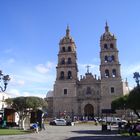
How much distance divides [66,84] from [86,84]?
469 cm

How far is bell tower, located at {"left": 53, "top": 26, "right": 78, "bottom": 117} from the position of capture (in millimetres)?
59281

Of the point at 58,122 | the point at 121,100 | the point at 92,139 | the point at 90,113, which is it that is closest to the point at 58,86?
the point at 90,113

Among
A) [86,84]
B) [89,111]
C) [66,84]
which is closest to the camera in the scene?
[66,84]

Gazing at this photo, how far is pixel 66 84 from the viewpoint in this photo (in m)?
59.4

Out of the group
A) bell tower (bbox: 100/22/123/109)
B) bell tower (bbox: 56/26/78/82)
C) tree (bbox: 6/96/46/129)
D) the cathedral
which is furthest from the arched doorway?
tree (bbox: 6/96/46/129)

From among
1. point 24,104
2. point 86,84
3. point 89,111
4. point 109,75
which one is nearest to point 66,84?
point 86,84

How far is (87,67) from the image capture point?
62.5m

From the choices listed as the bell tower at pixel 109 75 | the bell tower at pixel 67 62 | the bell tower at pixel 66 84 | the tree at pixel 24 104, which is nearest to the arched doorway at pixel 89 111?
the bell tower at pixel 66 84

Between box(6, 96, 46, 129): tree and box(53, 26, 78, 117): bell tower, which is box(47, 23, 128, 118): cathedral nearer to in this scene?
box(53, 26, 78, 117): bell tower

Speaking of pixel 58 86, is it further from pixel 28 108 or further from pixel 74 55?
pixel 28 108

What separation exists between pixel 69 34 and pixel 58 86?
1299 cm

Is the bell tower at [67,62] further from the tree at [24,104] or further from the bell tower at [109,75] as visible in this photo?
the tree at [24,104]

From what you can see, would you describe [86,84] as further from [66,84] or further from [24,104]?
[24,104]

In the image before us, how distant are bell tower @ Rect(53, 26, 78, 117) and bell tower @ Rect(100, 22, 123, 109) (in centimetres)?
620
